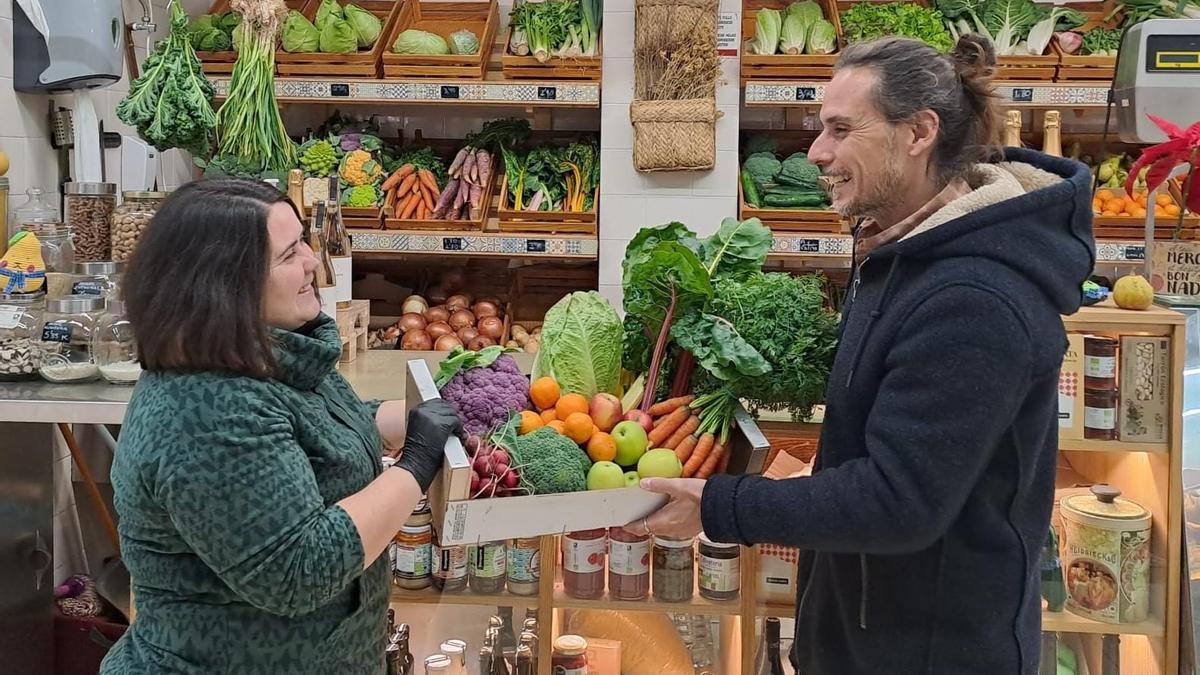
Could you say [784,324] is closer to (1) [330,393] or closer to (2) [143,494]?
(1) [330,393]

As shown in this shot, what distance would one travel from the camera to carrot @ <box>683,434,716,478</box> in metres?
1.93

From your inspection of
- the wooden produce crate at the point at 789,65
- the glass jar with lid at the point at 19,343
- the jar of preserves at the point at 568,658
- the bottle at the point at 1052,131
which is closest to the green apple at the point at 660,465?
the jar of preserves at the point at 568,658

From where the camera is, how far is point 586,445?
6.35ft

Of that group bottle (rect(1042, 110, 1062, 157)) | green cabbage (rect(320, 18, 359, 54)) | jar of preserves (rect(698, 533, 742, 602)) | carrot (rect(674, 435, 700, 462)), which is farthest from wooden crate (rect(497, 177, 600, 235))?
carrot (rect(674, 435, 700, 462))

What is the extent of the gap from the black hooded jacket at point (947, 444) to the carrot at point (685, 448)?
10.6 inches

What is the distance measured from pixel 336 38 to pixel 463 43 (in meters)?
0.60

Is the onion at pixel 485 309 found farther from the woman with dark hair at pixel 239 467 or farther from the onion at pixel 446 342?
the woman with dark hair at pixel 239 467

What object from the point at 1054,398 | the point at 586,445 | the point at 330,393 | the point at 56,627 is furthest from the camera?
the point at 56,627

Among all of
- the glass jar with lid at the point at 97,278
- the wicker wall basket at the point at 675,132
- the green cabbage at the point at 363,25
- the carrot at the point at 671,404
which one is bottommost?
the carrot at the point at 671,404

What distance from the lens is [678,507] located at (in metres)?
1.80

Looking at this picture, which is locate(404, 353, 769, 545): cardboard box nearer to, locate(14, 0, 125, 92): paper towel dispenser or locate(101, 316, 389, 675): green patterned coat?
locate(101, 316, 389, 675): green patterned coat

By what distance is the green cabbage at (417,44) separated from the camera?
15.8ft

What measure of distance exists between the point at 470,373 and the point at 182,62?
6.71ft

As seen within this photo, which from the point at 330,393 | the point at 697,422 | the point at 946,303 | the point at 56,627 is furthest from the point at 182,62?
the point at 946,303
